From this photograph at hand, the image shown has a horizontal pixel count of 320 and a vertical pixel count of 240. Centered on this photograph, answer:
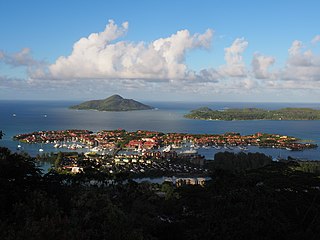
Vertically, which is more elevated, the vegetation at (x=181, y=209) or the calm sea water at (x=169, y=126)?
the vegetation at (x=181, y=209)

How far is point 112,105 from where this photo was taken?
122m

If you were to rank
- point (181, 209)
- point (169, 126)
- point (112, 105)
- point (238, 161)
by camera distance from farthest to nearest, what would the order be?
point (112, 105) → point (169, 126) → point (238, 161) → point (181, 209)

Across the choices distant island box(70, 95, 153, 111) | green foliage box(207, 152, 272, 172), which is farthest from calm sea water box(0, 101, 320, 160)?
distant island box(70, 95, 153, 111)

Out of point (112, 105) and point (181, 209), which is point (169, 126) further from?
point (112, 105)

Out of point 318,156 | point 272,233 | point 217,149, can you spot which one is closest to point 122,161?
point 217,149

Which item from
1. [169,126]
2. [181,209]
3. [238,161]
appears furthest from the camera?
[169,126]

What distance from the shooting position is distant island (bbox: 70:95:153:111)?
393 feet

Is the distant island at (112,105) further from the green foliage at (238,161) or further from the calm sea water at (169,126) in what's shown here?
the green foliage at (238,161)

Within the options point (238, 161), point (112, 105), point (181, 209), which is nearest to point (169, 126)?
point (238, 161)

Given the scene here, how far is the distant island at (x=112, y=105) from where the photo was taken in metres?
120

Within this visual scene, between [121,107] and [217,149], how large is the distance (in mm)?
82441

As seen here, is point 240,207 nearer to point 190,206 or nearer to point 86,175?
point 190,206

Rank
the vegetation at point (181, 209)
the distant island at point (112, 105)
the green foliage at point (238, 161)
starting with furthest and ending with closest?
the distant island at point (112, 105)
the green foliage at point (238, 161)
the vegetation at point (181, 209)

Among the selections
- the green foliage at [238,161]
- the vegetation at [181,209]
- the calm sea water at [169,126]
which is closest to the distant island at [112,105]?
the calm sea water at [169,126]
